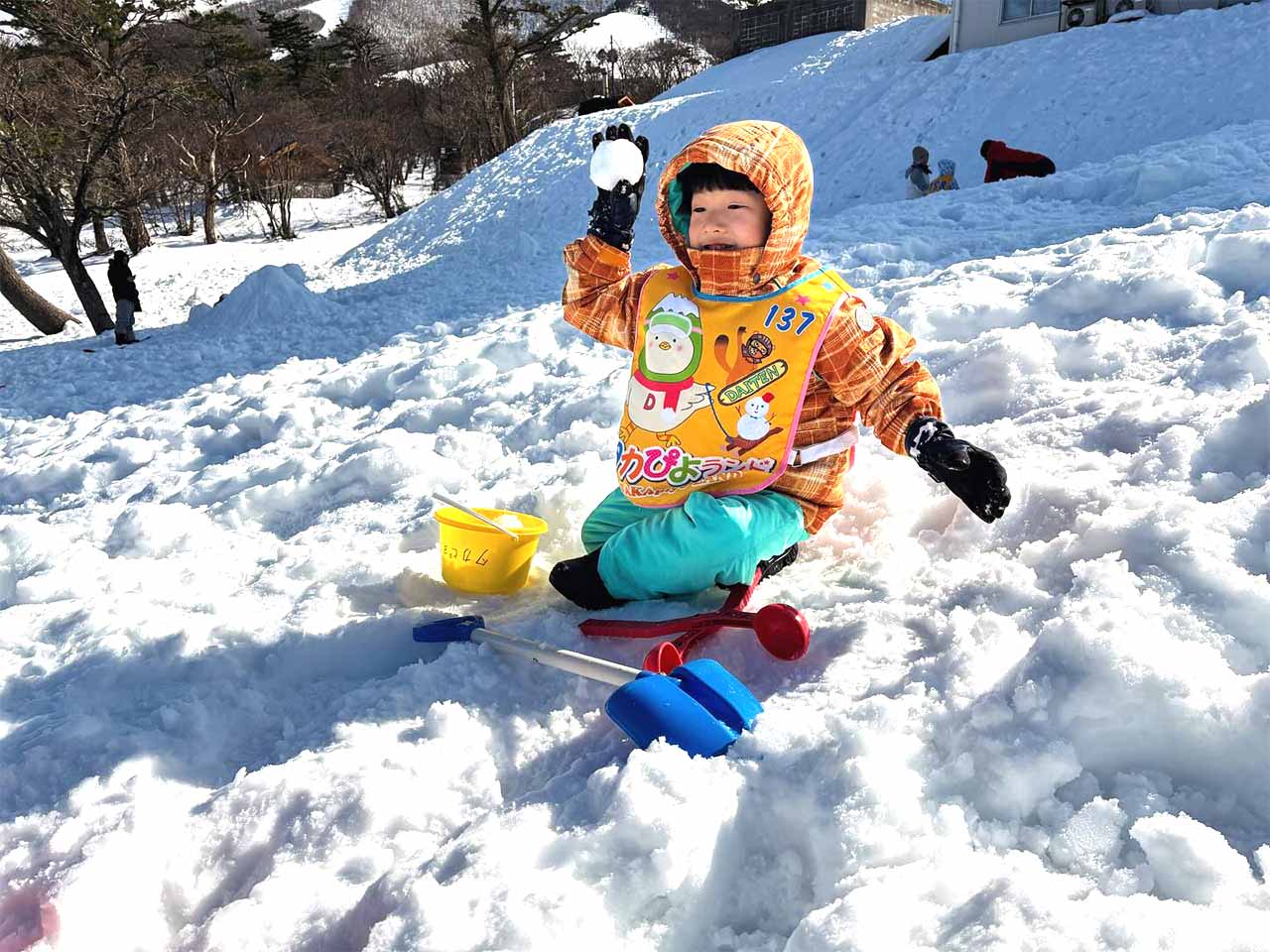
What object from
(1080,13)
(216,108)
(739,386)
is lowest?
(739,386)

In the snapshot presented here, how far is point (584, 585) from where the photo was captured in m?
2.47

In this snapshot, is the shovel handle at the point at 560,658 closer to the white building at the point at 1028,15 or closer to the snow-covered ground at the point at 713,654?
the snow-covered ground at the point at 713,654

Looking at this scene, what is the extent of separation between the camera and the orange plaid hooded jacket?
88.3 inches

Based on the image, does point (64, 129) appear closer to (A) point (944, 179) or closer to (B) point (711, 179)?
(A) point (944, 179)

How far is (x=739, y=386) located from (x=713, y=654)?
2.31ft

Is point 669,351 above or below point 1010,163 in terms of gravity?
below

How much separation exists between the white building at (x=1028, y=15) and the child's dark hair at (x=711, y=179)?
1264 centimetres

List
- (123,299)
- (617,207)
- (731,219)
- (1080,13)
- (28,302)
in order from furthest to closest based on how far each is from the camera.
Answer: (1080,13)
(28,302)
(123,299)
(617,207)
(731,219)

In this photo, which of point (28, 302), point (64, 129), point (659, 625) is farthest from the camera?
point (28, 302)

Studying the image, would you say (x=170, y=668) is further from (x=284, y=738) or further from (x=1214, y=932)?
(x=1214, y=932)

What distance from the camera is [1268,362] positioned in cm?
272

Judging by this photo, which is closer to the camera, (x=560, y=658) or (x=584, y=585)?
(x=560, y=658)

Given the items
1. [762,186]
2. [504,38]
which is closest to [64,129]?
[762,186]

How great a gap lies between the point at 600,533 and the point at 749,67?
61.7 ft
